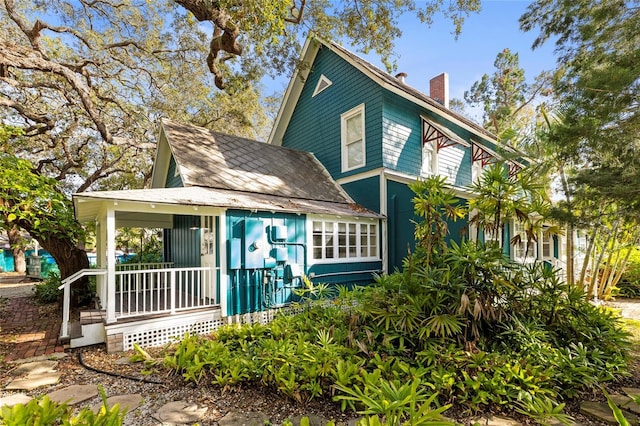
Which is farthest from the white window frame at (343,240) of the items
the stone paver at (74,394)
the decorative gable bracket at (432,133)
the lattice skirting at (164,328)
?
the stone paver at (74,394)

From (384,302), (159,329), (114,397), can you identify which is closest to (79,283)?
(159,329)

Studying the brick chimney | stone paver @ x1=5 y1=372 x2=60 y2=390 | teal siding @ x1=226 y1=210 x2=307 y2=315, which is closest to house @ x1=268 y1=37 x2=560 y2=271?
the brick chimney

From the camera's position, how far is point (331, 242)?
866cm

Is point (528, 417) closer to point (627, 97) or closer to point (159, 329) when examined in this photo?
point (627, 97)

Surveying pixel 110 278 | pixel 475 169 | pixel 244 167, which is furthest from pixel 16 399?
pixel 475 169

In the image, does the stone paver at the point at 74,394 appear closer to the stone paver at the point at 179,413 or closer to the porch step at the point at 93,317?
the stone paver at the point at 179,413

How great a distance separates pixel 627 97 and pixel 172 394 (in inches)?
278

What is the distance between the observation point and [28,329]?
22.4 ft

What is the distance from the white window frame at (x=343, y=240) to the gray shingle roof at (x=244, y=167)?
1151 millimetres

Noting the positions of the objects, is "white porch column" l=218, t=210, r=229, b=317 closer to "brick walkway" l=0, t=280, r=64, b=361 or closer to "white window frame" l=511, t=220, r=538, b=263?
"brick walkway" l=0, t=280, r=64, b=361

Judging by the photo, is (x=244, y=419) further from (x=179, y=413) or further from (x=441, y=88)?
(x=441, y=88)

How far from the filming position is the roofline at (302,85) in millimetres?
9836

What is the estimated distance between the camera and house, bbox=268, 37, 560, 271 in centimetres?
959

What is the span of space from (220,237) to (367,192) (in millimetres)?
5191
